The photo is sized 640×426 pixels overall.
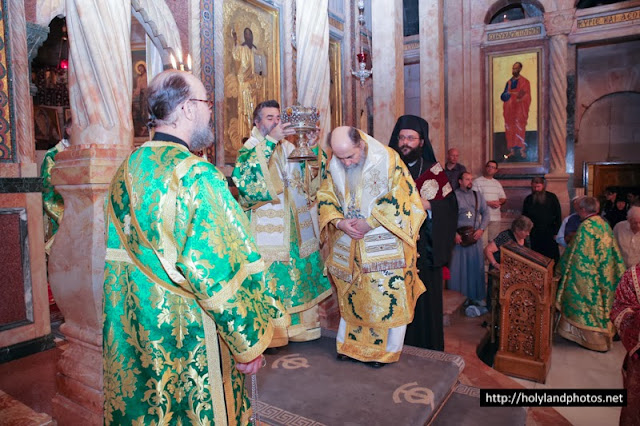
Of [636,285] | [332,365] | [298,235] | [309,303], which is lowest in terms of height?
[332,365]

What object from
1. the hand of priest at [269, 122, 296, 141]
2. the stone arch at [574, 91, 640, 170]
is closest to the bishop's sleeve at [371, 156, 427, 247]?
the hand of priest at [269, 122, 296, 141]

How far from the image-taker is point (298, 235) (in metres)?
3.61

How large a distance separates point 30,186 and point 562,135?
1058 centimetres

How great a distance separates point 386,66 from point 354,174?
2.88 meters

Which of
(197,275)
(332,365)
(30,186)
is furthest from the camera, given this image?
(30,186)

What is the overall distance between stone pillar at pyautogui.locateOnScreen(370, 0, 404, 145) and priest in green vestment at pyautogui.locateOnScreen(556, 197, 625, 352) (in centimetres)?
238

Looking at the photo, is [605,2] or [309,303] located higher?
[605,2]

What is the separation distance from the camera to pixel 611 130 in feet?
41.4

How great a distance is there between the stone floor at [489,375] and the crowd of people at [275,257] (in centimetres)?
38

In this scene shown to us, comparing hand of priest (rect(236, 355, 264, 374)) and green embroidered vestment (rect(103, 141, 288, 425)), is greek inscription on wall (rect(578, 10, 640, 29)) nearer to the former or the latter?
green embroidered vestment (rect(103, 141, 288, 425))

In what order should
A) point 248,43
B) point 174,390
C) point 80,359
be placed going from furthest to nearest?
1. point 248,43
2. point 80,359
3. point 174,390

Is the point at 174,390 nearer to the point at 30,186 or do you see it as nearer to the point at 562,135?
the point at 30,186

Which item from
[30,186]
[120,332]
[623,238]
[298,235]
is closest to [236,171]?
[298,235]

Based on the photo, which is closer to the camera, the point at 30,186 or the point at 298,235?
the point at 298,235
